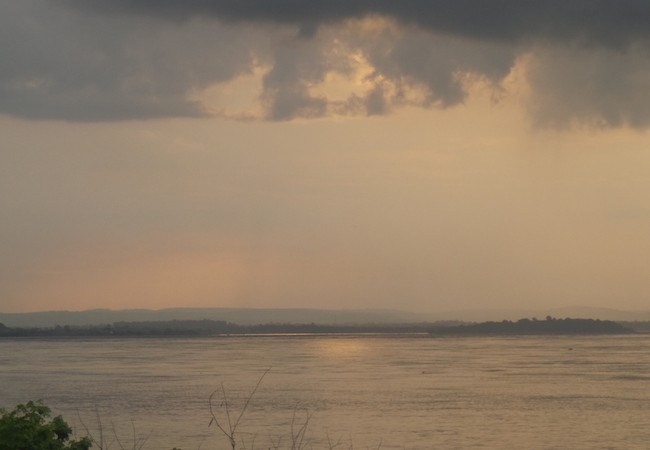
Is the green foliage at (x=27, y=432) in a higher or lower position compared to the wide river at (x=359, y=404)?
higher

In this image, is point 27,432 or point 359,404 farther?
point 359,404

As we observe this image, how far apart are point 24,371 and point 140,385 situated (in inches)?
987

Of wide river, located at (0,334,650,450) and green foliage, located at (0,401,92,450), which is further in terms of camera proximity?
wide river, located at (0,334,650,450)

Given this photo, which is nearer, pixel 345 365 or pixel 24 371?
pixel 24 371

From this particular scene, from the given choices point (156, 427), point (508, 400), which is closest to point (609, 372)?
point (508, 400)

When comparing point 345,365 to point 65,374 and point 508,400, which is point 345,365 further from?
point 508,400

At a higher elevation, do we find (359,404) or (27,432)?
(27,432)

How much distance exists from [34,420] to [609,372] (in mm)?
74659

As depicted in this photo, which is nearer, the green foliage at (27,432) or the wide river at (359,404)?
the green foliage at (27,432)

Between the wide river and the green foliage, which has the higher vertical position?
the green foliage

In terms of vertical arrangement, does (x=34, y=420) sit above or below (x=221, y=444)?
above

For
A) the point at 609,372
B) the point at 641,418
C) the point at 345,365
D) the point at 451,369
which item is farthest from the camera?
the point at 345,365

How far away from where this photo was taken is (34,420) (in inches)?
684

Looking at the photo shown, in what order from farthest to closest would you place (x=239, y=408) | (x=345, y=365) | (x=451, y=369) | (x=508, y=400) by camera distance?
(x=345, y=365)
(x=451, y=369)
(x=508, y=400)
(x=239, y=408)
